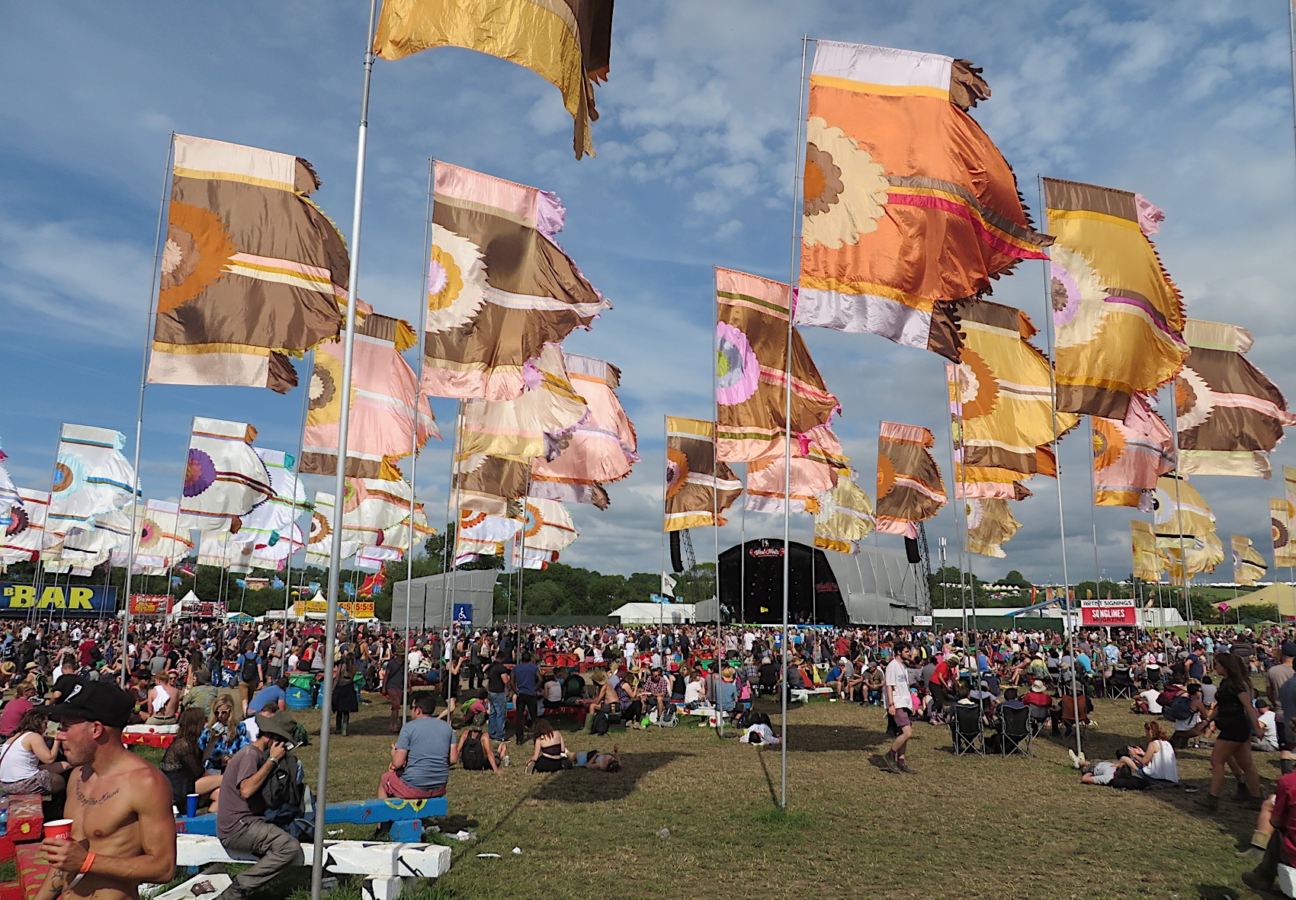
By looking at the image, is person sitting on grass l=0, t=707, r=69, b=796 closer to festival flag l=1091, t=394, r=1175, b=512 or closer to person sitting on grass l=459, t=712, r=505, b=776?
person sitting on grass l=459, t=712, r=505, b=776

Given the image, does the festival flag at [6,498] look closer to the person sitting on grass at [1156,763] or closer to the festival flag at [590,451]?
the festival flag at [590,451]

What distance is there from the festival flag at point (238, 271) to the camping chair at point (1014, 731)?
40.7 ft

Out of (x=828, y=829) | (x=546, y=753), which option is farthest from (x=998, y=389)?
(x=546, y=753)

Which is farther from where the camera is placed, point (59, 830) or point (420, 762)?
point (420, 762)

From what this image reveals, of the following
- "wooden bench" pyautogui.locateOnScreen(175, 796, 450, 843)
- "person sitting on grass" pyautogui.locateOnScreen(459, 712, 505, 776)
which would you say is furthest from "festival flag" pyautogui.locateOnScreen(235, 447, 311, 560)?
Result: "wooden bench" pyautogui.locateOnScreen(175, 796, 450, 843)

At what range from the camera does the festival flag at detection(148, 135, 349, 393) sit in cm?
1104

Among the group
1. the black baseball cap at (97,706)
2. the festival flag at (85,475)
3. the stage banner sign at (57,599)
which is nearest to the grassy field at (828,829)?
the black baseball cap at (97,706)

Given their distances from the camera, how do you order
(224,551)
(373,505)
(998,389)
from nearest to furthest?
(998,389), (373,505), (224,551)

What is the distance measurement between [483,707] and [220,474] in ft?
41.3

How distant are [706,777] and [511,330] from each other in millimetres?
7035

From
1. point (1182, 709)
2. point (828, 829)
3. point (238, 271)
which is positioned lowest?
point (828, 829)

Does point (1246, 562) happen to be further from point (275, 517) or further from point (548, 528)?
point (275, 517)

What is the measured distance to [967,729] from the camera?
14898 millimetres

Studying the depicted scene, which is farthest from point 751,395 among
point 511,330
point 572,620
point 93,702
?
point 572,620
